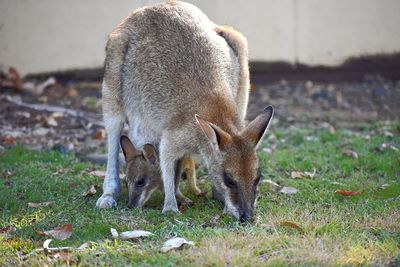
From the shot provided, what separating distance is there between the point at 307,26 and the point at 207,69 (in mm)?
5218

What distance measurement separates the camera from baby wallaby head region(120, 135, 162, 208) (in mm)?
6441

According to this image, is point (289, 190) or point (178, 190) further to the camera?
point (289, 190)

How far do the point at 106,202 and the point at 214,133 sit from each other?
4.33 ft

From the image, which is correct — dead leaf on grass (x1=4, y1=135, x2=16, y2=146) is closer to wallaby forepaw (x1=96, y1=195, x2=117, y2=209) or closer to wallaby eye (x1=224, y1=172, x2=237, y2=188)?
wallaby forepaw (x1=96, y1=195, x2=117, y2=209)

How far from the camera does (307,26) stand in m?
11.3

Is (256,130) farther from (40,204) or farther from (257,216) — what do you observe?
(40,204)

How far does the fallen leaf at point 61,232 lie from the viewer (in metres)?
5.50

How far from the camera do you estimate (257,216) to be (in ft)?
19.0

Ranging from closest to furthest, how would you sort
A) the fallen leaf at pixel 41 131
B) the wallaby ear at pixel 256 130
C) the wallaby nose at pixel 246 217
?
the wallaby nose at pixel 246 217
the wallaby ear at pixel 256 130
the fallen leaf at pixel 41 131

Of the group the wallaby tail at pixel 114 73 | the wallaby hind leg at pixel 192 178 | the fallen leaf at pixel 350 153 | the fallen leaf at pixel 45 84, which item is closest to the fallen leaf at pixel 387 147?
the fallen leaf at pixel 350 153

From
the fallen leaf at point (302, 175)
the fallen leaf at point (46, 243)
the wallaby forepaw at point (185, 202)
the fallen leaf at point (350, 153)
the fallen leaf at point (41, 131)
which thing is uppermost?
the fallen leaf at point (46, 243)

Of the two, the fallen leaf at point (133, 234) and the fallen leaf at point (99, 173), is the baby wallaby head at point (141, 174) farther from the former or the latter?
the fallen leaf at point (133, 234)

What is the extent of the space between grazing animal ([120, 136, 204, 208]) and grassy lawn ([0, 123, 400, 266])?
0.13 m

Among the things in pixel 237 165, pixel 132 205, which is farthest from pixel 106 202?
pixel 237 165
